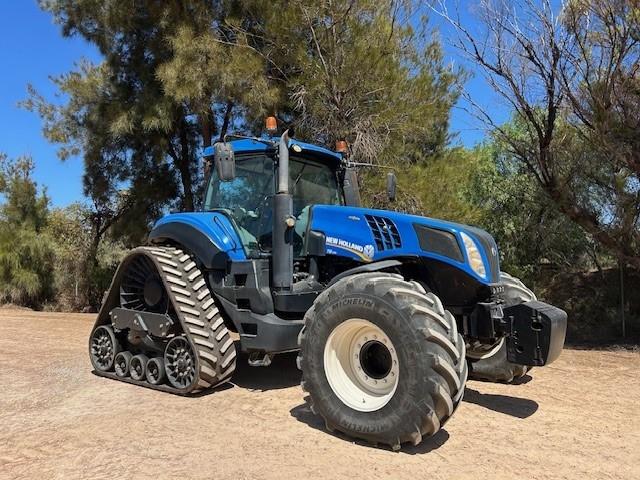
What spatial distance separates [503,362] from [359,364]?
6.47 feet

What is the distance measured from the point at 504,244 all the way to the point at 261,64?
7355mm

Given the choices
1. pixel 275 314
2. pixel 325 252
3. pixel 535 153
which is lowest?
pixel 275 314

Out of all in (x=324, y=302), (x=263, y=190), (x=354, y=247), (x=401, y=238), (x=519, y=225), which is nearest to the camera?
(x=324, y=302)

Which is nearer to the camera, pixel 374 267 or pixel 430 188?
pixel 374 267

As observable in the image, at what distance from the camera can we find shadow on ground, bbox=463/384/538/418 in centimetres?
491

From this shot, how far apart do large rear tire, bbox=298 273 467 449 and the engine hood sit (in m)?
0.45

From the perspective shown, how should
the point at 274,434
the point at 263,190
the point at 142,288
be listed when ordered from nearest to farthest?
the point at 274,434 < the point at 263,190 < the point at 142,288

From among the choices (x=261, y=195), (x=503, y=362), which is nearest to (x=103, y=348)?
(x=261, y=195)

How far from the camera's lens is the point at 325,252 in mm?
5145

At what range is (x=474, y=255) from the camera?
4535mm

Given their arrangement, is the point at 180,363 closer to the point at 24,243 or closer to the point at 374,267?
the point at 374,267

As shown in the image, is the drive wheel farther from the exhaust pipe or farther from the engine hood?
the engine hood

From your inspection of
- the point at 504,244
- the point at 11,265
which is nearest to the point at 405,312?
the point at 504,244

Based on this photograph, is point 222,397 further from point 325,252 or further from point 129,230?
point 129,230
